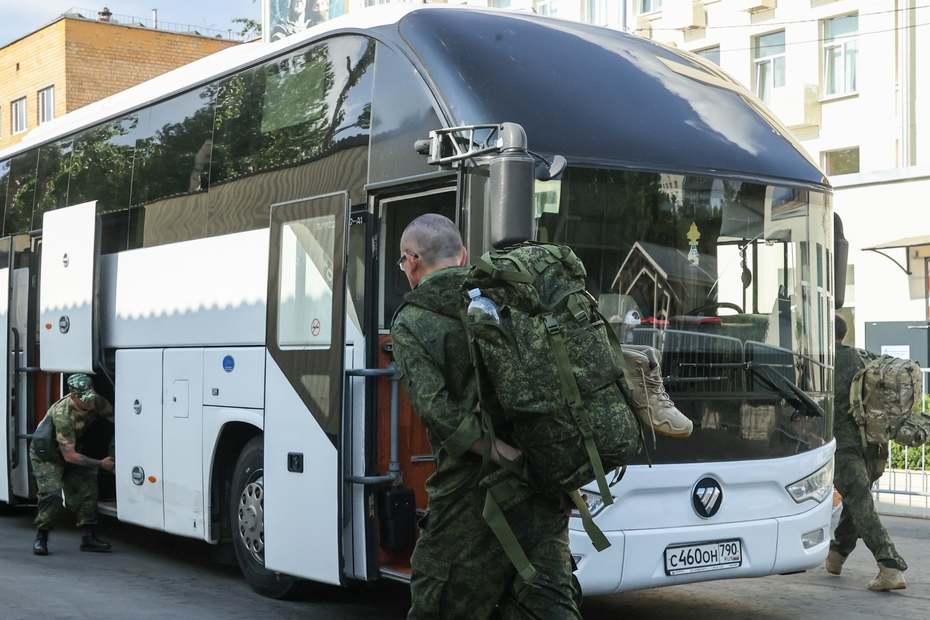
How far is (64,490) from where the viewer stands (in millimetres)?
9969

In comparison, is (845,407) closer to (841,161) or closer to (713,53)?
(841,161)

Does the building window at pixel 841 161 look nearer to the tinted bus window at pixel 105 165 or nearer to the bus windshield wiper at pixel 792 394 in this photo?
the tinted bus window at pixel 105 165

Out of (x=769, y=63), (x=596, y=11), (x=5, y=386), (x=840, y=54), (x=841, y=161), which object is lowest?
(x=5, y=386)

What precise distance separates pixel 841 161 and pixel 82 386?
69.5ft

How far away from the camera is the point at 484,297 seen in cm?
409

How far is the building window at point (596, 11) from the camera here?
32906 mm

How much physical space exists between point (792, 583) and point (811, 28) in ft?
70.3

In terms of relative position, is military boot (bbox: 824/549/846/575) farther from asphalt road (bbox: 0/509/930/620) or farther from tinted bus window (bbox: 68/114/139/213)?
tinted bus window (bbox: 68/114/139/213)

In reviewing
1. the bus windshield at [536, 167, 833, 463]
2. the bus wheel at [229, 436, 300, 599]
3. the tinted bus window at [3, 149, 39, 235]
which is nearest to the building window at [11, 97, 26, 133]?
the tinted bus window at [3, 149, 39, 235]

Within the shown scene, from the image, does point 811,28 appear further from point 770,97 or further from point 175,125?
point 175,125

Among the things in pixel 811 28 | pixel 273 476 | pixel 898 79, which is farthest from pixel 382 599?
pixel 811 28

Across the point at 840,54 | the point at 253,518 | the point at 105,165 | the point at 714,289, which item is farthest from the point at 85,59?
the point at 714,289

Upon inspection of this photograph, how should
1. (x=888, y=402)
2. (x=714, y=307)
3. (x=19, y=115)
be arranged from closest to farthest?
(x=714, y=307) → (x=888, y=402) → (x=19, y=115)

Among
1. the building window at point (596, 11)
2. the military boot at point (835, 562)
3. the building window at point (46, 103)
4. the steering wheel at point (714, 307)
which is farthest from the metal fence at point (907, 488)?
the building window at point (46, 103)
